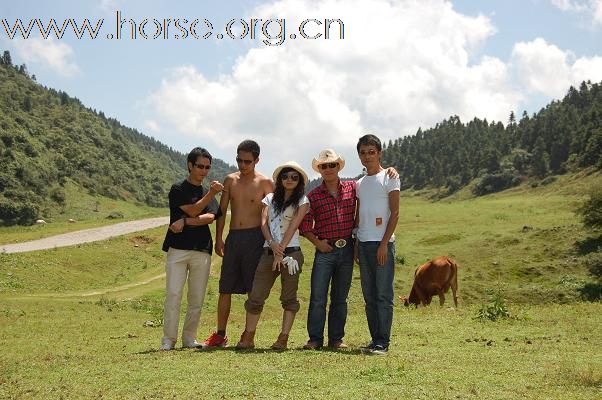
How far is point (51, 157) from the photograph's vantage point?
399ft

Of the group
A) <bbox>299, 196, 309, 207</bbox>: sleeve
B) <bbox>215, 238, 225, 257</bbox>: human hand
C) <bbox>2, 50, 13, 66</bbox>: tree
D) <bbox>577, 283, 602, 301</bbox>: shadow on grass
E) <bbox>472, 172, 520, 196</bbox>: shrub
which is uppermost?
<bbox>2, 50, 13, 66</bbox>: tree

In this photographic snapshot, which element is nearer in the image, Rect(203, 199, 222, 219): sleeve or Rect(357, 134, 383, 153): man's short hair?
Rect(357, 134, 383, 153): man's short hair

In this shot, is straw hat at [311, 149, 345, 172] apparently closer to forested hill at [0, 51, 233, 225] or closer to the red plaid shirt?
the red plaid shirt

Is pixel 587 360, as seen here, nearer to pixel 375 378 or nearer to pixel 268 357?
pixel 375 378

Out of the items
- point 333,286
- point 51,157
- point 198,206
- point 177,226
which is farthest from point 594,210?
point 51,157

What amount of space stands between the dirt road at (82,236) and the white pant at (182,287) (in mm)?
21561

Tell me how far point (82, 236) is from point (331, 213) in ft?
97.3

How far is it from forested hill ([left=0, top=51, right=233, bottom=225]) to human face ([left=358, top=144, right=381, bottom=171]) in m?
80.8

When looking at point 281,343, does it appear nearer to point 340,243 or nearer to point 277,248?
point 277,248

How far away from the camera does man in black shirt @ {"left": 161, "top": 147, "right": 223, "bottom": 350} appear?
8.95 metres

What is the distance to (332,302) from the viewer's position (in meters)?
9.00

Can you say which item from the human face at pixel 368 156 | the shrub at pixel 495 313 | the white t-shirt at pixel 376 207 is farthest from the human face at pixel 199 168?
the shrub at pixel 495 313

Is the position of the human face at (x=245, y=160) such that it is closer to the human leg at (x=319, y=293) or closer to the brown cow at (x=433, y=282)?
the human leg at (x=319, y=293)

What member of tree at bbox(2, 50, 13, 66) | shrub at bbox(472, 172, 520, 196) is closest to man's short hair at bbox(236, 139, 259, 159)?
shrub at bbox(472, 172, 520, 196)
